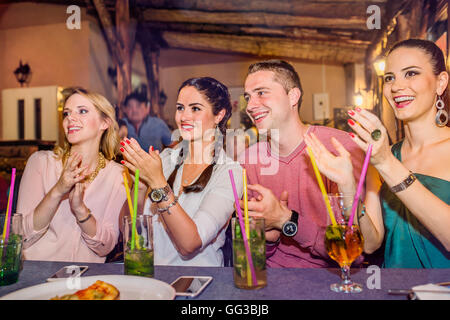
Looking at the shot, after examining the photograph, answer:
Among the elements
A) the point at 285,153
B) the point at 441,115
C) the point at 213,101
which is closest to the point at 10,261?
the point at 213,101

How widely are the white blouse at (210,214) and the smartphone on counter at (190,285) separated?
451 mm

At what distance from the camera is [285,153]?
6.33 ft

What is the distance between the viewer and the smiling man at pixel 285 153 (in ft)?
5.72

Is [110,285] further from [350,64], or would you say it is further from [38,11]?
[350,64]

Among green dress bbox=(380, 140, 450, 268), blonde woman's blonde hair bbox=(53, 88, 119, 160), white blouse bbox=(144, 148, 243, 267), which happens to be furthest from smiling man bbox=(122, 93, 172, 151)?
green dress bbox=(380, 140, 450, 268)

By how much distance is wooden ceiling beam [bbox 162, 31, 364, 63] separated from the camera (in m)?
6.92

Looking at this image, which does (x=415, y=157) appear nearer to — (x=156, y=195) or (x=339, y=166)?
(x=339, y=166)

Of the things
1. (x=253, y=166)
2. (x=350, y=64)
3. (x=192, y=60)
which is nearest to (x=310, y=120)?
Answer: (x=350, y=64)

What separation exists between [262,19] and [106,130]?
4514 mm

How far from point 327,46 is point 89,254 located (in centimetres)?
655

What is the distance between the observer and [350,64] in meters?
7.98

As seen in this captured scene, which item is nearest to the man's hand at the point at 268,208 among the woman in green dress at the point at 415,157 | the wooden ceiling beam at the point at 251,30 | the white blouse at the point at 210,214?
the white blouse at the point at 210,214

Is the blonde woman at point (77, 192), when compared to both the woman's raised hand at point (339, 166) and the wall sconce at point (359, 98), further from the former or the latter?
the wall sconce at point (359, 98)
